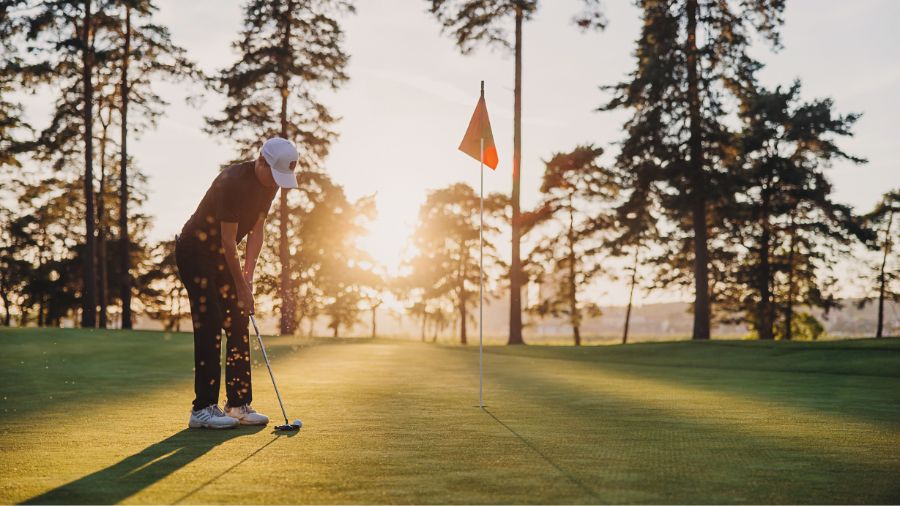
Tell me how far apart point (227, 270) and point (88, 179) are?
26429 millimetres

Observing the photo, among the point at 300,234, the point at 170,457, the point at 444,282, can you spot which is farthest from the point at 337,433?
the point at 444,282

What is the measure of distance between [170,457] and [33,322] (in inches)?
2345

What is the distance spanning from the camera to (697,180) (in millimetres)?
28719

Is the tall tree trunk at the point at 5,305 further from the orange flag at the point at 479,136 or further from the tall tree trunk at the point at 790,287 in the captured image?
the orange flag at the point at 479,136

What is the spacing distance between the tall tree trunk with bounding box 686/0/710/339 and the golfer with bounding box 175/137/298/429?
24311 mm

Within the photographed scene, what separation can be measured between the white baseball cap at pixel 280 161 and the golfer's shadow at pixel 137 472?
1.82 meters

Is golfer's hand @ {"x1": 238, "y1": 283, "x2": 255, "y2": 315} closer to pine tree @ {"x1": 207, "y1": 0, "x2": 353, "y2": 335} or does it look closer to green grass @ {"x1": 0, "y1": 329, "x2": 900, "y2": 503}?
green grass @ {"x1": 0, "y1": 329, "x2": 900, "y2": 503}

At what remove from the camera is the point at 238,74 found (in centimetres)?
3353

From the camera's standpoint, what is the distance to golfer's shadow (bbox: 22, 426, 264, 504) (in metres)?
3.48

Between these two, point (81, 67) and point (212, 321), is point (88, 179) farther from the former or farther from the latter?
point (212, 321)

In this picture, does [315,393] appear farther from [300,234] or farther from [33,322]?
[33,322]

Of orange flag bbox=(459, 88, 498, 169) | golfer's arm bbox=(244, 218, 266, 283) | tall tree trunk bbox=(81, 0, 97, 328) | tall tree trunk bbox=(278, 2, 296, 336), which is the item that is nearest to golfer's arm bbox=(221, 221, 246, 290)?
golfer's arm bbox=(244, 218, 266, 283)

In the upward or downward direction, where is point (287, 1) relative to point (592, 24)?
upward

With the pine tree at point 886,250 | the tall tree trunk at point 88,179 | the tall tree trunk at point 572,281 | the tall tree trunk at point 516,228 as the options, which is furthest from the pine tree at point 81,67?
the pine tree at point 886,250
